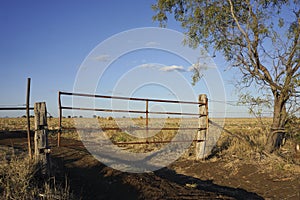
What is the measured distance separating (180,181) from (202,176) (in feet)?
2.85

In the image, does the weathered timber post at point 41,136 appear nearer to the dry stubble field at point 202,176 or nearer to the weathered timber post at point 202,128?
the dry stubble field at point 202,176

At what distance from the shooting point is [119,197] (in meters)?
5.85

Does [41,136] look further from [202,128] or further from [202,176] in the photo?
[202,128]

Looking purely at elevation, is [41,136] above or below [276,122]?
below

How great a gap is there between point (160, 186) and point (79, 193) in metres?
1.70

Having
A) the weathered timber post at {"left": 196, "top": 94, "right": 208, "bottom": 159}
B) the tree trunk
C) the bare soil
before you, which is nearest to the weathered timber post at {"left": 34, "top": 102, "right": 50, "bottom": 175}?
the bare soil

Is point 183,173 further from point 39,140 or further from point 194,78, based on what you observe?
point 39,140

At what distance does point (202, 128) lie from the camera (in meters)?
10.2

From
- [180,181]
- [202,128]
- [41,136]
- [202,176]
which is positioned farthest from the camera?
[202,128]

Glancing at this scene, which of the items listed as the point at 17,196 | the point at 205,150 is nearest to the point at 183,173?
the point at 205,150

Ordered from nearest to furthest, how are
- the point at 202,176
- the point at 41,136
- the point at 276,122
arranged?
the point at 41,136
the point at 202,176
the point at 276,122

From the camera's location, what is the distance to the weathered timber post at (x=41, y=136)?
6.60 m

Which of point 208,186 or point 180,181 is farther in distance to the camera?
point 180,181

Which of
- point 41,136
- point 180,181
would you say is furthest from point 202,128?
point 41,136
